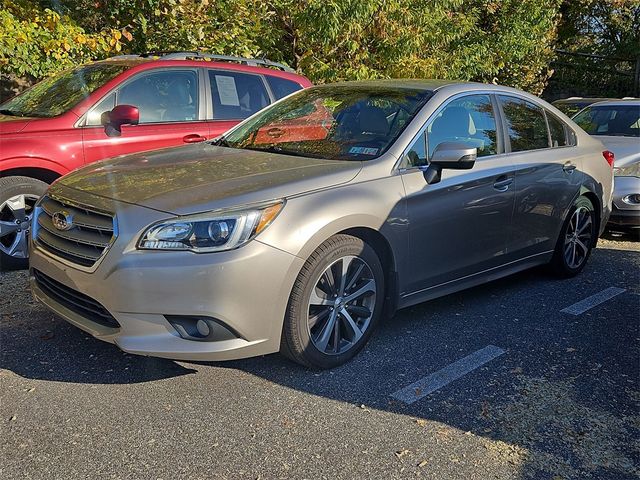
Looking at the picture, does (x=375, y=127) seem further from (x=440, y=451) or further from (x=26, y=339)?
(x=26, y=339)

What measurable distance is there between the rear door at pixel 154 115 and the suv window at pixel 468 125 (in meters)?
2.49

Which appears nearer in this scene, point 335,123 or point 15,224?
point 335,123

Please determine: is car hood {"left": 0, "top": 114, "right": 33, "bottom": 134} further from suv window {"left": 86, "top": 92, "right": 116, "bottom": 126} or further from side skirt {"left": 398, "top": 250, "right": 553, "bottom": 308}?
side skirt {"left": 398, "top": 250, "right": 553, "bottom": 308}

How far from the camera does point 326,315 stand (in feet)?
11.8

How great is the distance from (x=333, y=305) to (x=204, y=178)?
39.2 inches

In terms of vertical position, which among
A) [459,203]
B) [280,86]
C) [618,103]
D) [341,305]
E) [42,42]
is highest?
[42,42]

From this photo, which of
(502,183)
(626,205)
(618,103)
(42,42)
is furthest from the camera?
(618,103)

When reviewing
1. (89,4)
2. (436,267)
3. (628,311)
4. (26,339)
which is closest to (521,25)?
(89,4)

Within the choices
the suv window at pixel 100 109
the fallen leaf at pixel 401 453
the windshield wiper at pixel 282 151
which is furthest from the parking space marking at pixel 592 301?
the suv window at pixel 100 109

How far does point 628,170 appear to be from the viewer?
24.2ft

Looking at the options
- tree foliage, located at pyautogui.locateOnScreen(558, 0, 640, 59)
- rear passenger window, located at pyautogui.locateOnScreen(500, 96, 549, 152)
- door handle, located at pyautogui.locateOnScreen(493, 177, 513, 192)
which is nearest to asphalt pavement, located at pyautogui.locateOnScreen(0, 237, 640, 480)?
door handle, located at pyautogui.locateOnScreen(493, 177, 513, 192)

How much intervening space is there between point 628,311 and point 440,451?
2664 mm

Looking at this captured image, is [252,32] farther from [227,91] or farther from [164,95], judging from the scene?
[164,95]

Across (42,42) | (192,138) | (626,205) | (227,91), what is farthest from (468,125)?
(42,42)
